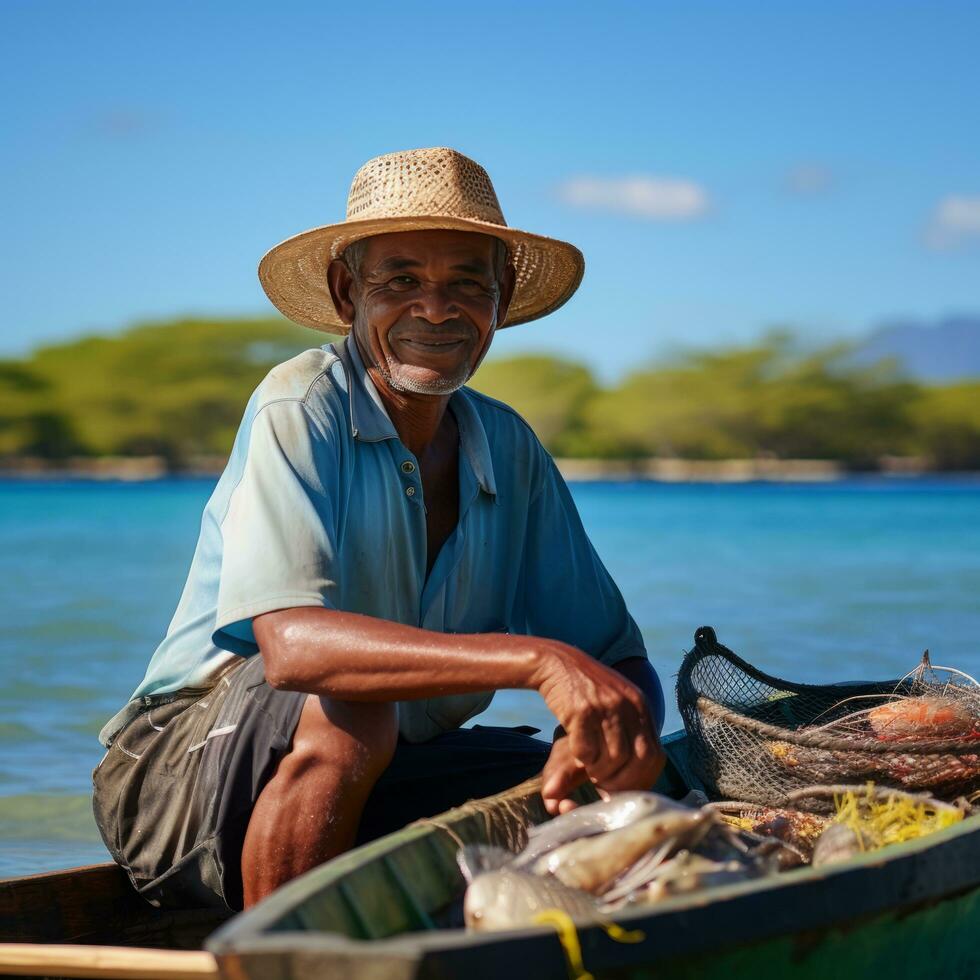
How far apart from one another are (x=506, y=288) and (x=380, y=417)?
1.86 feet

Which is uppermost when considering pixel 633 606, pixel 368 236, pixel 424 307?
pixel 368 236

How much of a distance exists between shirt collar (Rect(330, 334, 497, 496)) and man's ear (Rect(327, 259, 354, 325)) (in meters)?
0.11

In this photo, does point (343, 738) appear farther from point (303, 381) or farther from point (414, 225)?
point (414, 225)

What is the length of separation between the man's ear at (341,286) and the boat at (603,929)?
3.76 feet

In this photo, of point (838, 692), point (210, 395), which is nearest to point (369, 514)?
point (838, 692)

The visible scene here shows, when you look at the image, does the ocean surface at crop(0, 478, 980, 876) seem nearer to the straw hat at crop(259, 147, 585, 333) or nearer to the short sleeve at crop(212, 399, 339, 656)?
the straw hat at crop(259, 147, 585, 333)

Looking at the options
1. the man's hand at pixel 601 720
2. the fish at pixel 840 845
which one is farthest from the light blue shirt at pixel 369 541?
the fish at pixel 840 845

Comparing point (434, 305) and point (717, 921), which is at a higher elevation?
point (434, 305)

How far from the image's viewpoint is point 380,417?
2.97m

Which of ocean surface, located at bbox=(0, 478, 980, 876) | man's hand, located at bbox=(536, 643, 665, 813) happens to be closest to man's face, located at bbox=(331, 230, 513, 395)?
man's hand, located at bbox=(536, 643, 665, 813)

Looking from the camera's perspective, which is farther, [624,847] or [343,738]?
[343,738]

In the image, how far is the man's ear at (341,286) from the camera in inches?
127

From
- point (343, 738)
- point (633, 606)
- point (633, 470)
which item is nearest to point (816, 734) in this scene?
point (343, 738)

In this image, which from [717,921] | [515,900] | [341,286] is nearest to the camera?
[717,921]
